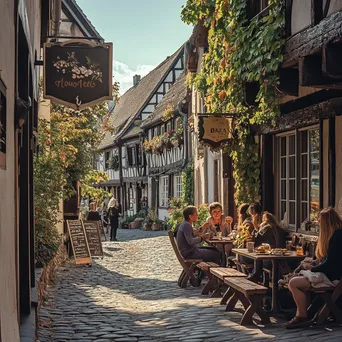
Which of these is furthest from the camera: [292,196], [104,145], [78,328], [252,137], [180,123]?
[104,145]

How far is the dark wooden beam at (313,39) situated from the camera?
24.5 feet

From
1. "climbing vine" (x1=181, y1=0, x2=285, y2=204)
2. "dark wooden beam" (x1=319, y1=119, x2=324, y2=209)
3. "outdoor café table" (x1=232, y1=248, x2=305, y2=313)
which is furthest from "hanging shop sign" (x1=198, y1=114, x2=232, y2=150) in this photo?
"outdoor café table" (x1=232, y1=248, x2=305, y2=313)

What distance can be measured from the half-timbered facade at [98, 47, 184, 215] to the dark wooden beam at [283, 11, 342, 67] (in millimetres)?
27768

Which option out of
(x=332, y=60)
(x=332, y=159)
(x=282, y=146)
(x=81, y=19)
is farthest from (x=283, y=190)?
(x=81, y=19)

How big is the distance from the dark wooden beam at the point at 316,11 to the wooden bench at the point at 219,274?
3247mm

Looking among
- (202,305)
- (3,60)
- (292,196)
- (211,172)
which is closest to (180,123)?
(211,172)

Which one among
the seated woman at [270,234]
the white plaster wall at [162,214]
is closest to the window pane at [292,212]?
the seated woman at [270,234]

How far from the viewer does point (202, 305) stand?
31.8 ft

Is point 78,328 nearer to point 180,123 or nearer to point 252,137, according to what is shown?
point 252,137

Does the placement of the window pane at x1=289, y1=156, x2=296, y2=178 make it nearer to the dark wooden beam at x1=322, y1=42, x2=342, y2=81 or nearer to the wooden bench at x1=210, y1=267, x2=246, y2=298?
the wooden bench at x1=210, y1=267, x2=246, y2=298

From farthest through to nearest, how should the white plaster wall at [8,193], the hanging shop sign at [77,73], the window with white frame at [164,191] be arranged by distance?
the window with white frame at [164,191]
the hanging shop sign at [77,73]
the white plaster wall at [8,193]

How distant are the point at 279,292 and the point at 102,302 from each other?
2.79 metres

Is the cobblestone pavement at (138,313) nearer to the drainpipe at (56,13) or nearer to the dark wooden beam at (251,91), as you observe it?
the dark wooden beam at (251,91)

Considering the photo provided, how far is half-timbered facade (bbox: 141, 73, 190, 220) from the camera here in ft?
94.1
